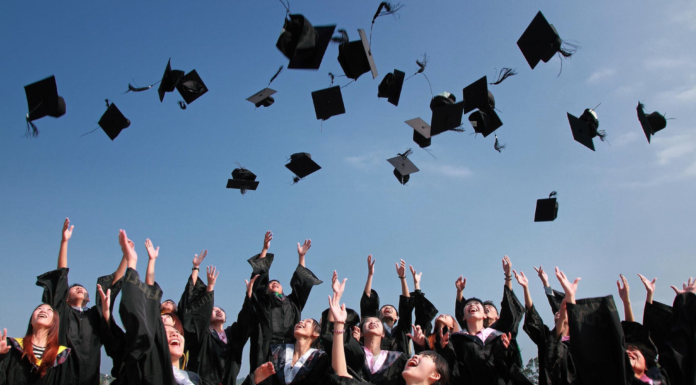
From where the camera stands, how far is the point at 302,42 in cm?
521

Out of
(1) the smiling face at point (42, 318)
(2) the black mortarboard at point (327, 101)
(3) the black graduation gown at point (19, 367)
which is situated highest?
(2) the black mortarboard at point (327, 101)

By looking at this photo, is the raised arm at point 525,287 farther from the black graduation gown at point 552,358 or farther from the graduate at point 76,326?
the graduate at point 76,326

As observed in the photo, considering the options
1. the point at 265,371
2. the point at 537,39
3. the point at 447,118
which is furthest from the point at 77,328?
the point at 537,39

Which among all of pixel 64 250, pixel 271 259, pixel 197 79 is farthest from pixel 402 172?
pixel 64 250

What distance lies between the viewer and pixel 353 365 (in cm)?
433

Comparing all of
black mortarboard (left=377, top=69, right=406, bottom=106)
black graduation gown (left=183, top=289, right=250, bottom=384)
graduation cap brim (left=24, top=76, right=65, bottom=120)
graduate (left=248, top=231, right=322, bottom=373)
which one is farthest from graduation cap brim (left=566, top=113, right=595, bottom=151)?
graduation cap brim (left=24, top=76, right=65, bottom=120)

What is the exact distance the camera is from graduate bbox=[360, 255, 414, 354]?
206 inches

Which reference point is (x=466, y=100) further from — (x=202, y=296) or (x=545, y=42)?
(x=202, y=296)

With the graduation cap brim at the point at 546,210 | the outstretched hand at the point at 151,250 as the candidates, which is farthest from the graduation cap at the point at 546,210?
the outstretched hand at the point at 151,250

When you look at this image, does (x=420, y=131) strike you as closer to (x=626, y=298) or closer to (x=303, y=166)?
(x=303, y=166)

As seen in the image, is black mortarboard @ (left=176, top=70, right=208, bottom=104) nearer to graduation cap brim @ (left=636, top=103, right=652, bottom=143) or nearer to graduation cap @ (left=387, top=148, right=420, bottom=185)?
graduation cap @ (left=387, top=148, right=420, bottom=185)

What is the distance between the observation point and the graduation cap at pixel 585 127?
6133 millimetres

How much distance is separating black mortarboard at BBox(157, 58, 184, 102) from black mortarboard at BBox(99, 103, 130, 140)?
0.70 m

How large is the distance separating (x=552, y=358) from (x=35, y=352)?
382cm
